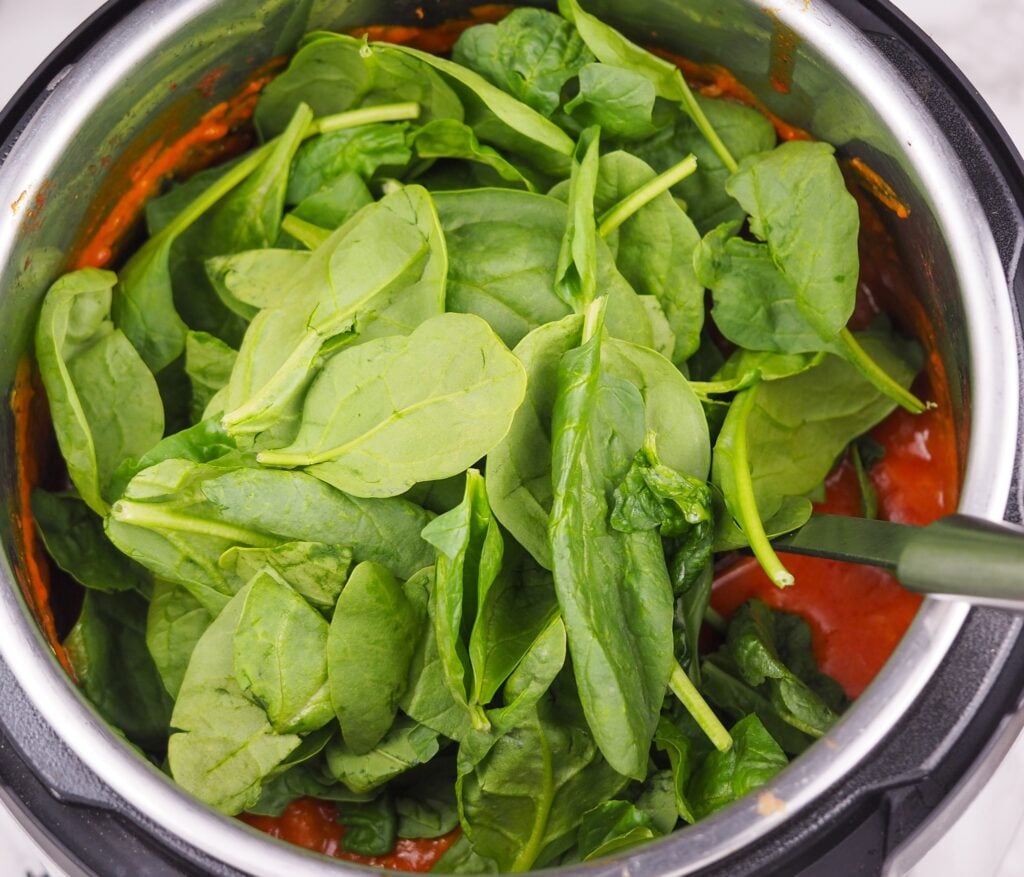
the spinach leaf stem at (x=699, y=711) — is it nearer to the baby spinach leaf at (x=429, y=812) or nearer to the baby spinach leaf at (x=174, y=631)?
the baby spinach leaf at (x=429, y=812)

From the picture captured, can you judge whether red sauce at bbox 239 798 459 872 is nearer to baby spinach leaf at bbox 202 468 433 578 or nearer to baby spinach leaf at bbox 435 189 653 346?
baby spinach leaf at bbox 202 468 433 578

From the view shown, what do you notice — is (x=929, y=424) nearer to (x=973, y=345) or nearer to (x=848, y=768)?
(x=973, y=345)

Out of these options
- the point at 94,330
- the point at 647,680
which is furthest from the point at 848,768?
the point at 94,330

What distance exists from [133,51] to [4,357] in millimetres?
218

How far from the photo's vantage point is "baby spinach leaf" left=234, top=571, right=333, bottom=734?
0.64m

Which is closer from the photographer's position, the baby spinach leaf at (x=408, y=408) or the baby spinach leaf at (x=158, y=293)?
the baby spinach leaf at (x=408, y=408)

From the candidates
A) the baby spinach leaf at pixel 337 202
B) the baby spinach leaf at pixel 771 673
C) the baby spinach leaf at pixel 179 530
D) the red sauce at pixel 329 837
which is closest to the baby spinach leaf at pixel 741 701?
the baby spinach leaf at pixel 771 673

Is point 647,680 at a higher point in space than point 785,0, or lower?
lower

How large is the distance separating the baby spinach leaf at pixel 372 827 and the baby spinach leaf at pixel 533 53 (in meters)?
0.53

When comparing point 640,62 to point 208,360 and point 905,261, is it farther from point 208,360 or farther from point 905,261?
point 208,360

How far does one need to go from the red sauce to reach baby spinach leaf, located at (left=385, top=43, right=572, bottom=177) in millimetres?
504

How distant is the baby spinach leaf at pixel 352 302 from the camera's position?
0.68 metres

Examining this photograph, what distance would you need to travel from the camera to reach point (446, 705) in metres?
0.67

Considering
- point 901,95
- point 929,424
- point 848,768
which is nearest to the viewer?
point 848,768
